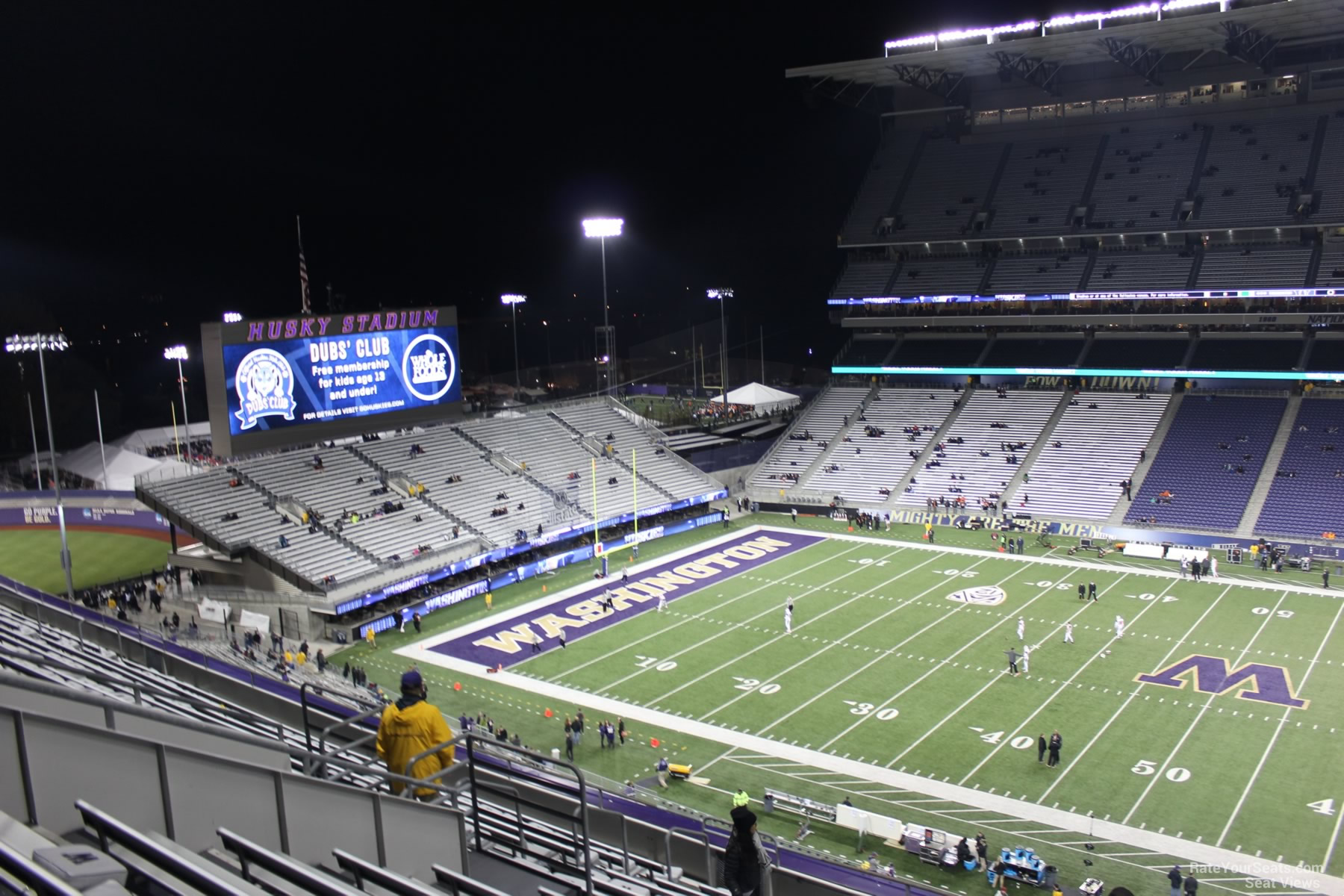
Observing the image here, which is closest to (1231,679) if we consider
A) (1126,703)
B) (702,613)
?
(1126,703)

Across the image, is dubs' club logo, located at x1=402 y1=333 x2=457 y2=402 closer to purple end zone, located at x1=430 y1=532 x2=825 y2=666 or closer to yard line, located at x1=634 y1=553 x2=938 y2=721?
purple end zone, located at x1=430 y1=532 x2=825 y2=666

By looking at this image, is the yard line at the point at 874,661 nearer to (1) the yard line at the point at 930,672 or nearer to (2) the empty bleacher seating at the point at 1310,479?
(1) the yard line at the point at 930,672

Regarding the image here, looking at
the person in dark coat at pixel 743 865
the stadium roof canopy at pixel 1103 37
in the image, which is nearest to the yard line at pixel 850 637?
the person in dark coat at pixel 743 865

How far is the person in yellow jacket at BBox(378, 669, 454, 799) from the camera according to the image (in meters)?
6.71

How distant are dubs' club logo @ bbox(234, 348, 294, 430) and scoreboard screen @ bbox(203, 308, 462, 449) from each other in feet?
0.08

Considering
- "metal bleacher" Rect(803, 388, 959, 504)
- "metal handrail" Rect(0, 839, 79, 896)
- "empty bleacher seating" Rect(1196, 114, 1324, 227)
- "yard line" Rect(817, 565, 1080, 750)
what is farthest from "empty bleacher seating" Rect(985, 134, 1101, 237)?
"metal handrail" Rect(0, 839, 79, 896)

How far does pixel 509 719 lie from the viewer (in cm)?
2416

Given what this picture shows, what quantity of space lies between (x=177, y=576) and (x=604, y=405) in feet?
70.7

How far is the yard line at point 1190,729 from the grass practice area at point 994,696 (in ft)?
0.21

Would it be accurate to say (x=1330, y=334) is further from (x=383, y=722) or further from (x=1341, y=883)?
(x=383, y=722)

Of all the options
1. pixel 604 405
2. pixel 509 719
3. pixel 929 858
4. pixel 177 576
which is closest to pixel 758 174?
pixel 604 405

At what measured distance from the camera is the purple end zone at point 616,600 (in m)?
29.6

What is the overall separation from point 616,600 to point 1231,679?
681 inches

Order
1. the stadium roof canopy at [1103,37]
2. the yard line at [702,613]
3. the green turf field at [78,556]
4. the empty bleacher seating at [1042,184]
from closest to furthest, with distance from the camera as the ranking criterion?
the yard line at [702,613] → the green turf field at [78,556] → the stadium roof canopy at [1103,37] → the empty bleacher seating at [1042,184]
